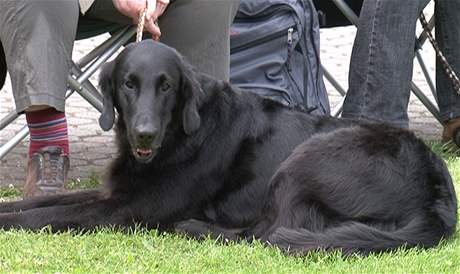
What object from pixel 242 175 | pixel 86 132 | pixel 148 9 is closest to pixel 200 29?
pixel 148 9

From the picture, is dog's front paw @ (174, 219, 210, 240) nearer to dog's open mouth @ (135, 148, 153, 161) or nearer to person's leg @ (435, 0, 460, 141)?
dog's open mouth @ (135, 148, 153, 161)

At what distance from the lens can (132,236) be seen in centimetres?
407

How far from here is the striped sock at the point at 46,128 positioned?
459 centimetres

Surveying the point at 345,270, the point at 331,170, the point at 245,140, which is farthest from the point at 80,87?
the point at 345,270

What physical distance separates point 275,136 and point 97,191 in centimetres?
77

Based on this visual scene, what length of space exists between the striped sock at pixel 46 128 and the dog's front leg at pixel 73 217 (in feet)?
1.72

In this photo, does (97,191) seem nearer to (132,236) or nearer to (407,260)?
(132,236)

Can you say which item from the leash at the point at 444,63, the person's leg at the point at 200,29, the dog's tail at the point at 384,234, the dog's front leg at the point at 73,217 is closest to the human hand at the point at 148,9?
the person's leg at the point at 200,29

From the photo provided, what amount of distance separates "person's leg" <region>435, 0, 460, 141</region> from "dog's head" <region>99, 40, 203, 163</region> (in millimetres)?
2289

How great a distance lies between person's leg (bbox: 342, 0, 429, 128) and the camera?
18.2 feet

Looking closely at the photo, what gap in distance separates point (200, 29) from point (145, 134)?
1130 mm

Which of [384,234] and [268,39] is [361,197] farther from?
[268,39]

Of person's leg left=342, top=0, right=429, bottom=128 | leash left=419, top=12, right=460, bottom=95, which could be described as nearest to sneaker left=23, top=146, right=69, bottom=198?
person's leg left=342, top=0, right=429, bottom=128

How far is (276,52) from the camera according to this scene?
552cm
